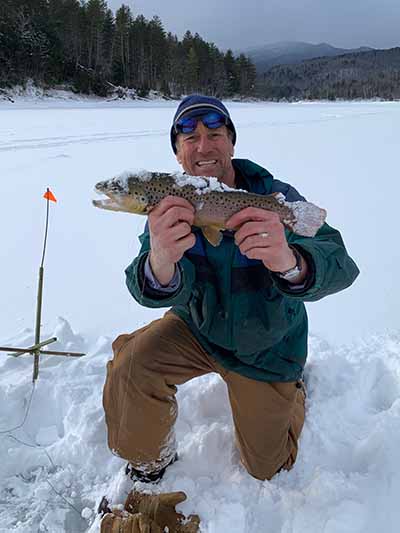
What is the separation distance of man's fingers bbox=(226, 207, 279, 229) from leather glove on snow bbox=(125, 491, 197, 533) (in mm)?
1372

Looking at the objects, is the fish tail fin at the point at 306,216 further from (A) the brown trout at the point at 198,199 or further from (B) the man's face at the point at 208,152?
(B) the man's face at the point at 208,152

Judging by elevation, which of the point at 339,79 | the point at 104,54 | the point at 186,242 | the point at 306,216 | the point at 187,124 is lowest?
the point at 186,242

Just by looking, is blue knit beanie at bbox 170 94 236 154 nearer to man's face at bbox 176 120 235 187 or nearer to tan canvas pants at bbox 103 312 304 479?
man's face at bbox 176 120 235 187

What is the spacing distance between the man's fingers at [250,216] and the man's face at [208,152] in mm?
543

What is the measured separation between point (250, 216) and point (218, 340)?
2.57 ft

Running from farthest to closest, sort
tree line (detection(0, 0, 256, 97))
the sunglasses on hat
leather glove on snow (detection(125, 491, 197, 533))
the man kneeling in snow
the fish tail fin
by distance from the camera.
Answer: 1. tree line (detection(0, 0, 256, 97))
2. the sunglasses on hat
3. the man kneeling in snow
4. leather glove on snow (detection(125, 491, 197, 533))
5. the fish tail fin

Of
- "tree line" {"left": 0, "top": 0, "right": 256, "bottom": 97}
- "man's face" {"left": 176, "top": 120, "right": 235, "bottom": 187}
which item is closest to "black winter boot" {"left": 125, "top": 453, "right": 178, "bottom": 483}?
"man's face" {"left": 176, "top": 120, "right": 235, "bottom": 187}

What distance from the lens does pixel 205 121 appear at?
7.49 feet

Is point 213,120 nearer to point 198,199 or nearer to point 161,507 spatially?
point 198,199

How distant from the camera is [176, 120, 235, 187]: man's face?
2.27 metres

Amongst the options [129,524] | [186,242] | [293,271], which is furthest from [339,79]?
[129,524]

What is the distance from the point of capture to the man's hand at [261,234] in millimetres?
1773

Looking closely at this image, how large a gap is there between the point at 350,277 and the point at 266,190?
2.06ft

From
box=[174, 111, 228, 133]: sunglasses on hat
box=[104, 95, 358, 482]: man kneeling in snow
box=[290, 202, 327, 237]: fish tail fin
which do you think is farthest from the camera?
box=[174, 111, 228, 133]: sunglasses on hat
